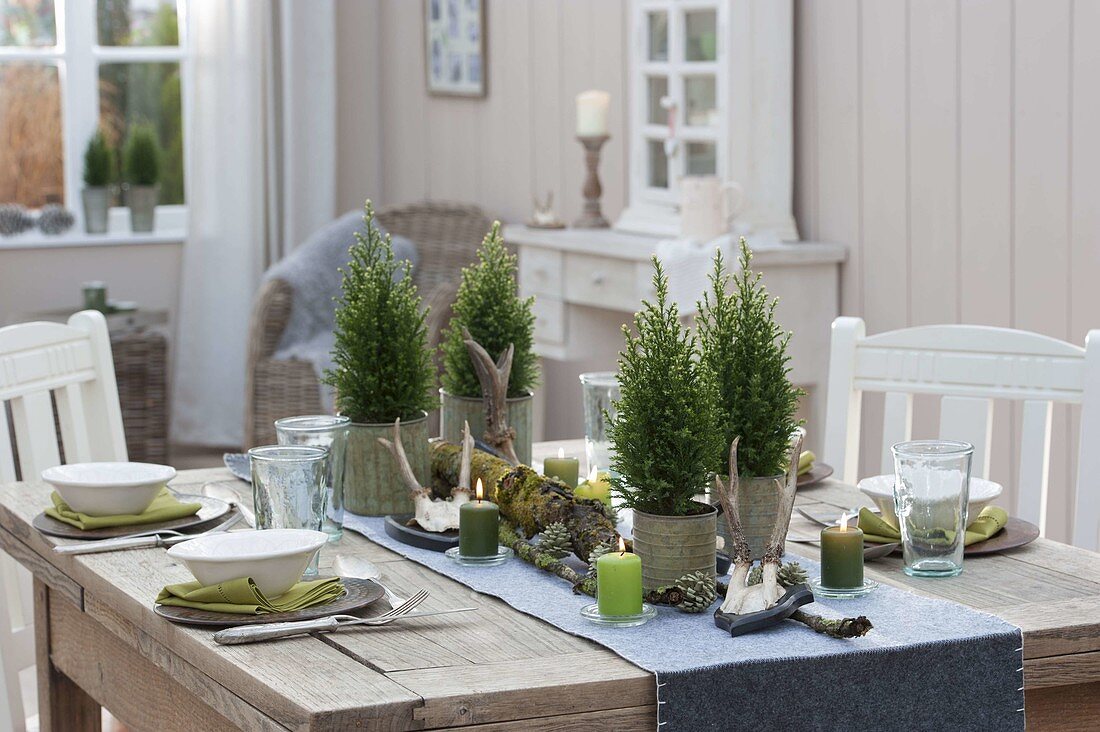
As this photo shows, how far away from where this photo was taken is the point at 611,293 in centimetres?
349

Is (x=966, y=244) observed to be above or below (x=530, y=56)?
below

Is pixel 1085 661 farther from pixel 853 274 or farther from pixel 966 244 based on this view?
pixel 853 274

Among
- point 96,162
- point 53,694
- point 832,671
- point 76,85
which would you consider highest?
point 76,85

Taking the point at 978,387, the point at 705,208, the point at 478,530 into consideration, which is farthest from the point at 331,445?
the point at 705,208

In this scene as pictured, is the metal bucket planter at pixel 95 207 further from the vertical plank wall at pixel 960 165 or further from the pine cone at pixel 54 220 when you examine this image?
the vertical plank wall at pixel 960 165

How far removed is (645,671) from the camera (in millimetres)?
1239

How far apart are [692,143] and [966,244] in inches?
32.3

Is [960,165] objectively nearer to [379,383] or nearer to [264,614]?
[379,383]

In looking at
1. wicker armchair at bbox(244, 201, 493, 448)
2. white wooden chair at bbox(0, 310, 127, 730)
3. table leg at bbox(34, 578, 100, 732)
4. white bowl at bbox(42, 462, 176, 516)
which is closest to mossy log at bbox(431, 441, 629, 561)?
white bowl at bbox(42, 462, 176, 516)

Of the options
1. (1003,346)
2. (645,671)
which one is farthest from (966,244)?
(645,671)

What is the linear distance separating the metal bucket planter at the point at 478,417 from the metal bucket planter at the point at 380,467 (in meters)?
0.09

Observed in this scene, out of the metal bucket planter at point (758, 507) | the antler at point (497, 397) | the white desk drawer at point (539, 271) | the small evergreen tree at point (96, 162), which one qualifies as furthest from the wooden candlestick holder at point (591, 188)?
the metal bucket planter at point (758, 507)

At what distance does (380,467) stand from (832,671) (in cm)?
69

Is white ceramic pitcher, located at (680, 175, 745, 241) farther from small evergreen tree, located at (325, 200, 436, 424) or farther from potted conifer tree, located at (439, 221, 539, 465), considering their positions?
small evergreen tree, located at (325, 200, 436, 424)
